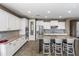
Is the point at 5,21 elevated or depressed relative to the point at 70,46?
elevated

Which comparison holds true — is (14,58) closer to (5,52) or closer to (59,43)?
(5,52)

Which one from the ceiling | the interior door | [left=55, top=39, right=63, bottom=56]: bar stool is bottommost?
[left=55, top=39, right=63, bottom=56]: bar stool

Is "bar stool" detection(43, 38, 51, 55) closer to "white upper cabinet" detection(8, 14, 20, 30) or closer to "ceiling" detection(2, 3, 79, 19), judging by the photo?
"ceiling" detection(2, 3, 79, 19)

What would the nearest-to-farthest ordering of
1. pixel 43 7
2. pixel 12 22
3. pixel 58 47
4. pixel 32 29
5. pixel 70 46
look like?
pixel 43 7, pixel 70 46, pixel 58 47, pixel 12 22, pixel 32 29

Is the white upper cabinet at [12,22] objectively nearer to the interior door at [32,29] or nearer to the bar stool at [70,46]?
the bar stool at [70,46]

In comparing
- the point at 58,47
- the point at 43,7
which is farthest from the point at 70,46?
the point at 43,7

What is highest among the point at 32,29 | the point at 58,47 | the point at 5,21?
the point at 5,21

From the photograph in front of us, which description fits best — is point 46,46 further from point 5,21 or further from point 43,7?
point 5,21

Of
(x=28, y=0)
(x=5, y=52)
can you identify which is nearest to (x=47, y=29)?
(x=5, y=52)

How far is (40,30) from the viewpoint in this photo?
1105 centimetres

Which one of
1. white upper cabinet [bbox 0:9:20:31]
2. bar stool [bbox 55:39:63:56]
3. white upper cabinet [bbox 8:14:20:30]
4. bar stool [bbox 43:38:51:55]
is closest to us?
white upper cabinet [bbox 0:9:20:31]

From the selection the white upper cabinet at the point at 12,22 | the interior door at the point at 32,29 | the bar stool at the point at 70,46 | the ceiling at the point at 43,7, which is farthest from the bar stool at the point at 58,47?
the interior door at the point at 32,29

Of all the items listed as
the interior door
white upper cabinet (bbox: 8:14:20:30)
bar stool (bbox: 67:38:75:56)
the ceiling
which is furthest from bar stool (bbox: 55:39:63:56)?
the interior door

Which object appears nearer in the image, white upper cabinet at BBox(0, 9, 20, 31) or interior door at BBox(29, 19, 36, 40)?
white upper cabinet at BBox(0, 9, 20, 31)
